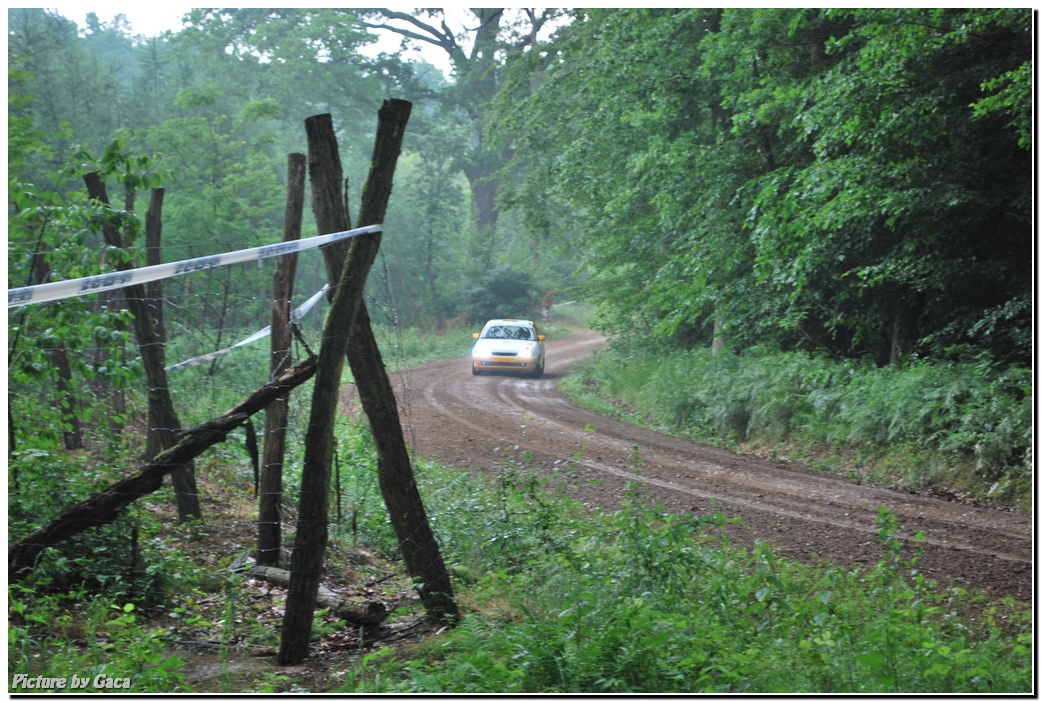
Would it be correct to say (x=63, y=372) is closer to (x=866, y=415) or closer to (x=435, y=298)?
(x=866, y=415)

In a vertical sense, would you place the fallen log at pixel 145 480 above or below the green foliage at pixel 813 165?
below

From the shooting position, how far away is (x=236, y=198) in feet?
71.8

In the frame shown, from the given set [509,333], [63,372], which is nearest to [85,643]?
[63,372]

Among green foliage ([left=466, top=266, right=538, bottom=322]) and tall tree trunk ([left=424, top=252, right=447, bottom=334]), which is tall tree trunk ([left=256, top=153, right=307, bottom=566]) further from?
tall tree trunk ([left=424, top=252, right=447, bottom=334])

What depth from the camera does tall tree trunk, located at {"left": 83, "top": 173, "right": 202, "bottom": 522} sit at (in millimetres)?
5934

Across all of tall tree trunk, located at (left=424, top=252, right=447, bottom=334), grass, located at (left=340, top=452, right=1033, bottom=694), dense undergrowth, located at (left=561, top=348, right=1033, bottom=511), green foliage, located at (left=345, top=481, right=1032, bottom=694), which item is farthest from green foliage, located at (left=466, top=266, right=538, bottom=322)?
green foliage, located at (left=345, top=481, right=1032, bottom=694)

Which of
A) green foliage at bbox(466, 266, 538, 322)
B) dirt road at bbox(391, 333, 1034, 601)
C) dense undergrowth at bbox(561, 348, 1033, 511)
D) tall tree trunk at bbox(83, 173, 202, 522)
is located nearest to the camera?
tall tree trunk at bbox(83, 173, 202, 522)

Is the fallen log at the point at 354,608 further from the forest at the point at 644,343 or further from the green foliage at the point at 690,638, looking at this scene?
the green foliage at the point at 690,638

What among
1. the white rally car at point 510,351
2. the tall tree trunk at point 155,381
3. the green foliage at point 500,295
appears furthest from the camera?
the green foliage at point 500,295

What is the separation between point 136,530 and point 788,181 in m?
11.5

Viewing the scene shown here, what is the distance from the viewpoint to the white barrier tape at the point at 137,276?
3289 millimetres

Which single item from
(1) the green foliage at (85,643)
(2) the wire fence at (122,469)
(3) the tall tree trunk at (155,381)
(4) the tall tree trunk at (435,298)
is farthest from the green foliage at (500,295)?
(1) the green foliage at (85,643)

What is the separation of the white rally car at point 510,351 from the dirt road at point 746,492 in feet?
19.6

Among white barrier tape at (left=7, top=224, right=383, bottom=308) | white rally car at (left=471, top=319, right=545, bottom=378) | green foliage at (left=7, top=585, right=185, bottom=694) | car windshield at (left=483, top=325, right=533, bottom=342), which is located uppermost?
white barrier tape at (left=7, top=224, right=383, bottom=308)
